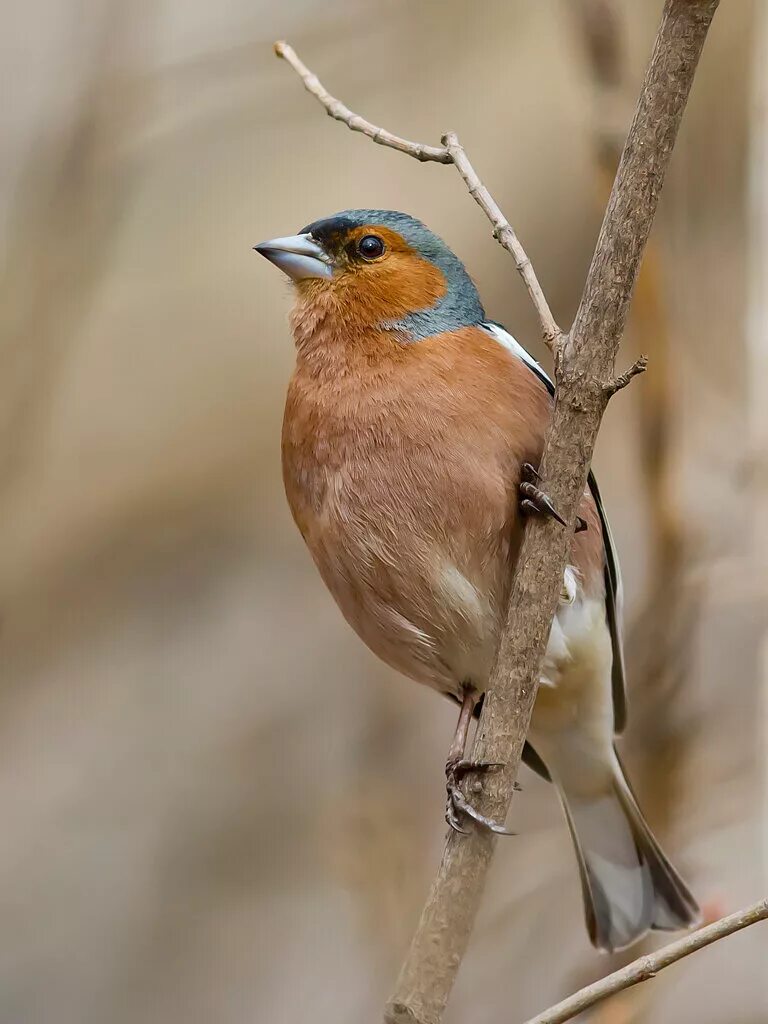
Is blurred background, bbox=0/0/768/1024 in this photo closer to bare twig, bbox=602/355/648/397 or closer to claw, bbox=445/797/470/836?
claw, bbox=445/797/470/836

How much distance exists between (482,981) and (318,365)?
222cm

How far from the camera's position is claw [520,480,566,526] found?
8.89 feet

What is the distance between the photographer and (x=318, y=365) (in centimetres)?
343

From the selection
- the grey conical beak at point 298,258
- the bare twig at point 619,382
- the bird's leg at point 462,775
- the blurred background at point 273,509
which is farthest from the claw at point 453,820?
the grey conical beak at point 298,258

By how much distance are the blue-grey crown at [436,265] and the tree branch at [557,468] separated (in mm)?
656

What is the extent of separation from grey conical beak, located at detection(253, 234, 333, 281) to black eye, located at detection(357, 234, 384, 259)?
0.10 metres

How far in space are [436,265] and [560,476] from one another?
1.19m

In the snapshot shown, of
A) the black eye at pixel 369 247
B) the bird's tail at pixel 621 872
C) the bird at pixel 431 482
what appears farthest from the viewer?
the bird's tail at pixel 621 872

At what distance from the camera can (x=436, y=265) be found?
3.66 m

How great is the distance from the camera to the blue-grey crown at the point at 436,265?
11.4 ft

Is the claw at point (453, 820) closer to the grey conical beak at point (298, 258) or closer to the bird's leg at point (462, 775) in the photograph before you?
the bird's leg at point (462, 775)

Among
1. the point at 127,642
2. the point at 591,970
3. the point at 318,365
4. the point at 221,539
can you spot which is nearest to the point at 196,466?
the point at 221,539

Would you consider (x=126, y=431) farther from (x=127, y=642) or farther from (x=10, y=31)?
(x=10, y=31)

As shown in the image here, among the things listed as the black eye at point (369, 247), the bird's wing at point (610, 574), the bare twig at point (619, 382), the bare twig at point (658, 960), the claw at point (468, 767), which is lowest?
the bare twig at point (658, 960)
